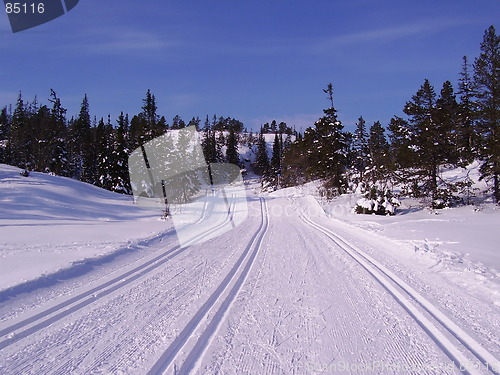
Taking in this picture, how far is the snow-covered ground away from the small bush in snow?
10.8 meters

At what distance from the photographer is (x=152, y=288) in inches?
225

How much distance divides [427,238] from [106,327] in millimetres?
9948

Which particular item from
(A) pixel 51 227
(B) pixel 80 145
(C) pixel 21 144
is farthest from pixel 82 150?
(A) pixel 51 227

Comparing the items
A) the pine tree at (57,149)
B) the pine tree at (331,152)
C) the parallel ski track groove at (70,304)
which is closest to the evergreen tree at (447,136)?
the pine tree at (331,152)

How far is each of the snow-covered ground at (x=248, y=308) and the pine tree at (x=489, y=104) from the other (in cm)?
1283

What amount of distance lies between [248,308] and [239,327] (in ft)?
2.13

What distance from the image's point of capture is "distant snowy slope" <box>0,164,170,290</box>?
734 cm

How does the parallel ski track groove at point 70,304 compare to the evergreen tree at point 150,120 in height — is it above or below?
below

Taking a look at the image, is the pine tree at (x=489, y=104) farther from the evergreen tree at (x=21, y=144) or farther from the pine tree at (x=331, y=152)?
the evergreen tree at (x=21, y=144)

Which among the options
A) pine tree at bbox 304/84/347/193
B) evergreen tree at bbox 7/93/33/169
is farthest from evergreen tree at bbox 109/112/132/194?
pine tree at bbox 304/84/347/193

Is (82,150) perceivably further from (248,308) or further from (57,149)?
(248,308)

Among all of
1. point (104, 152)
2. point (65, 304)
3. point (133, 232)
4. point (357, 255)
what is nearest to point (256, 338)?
point (65, 304)

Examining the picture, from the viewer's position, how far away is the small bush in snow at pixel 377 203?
20734mm

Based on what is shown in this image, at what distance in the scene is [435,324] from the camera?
Result: 419cm
